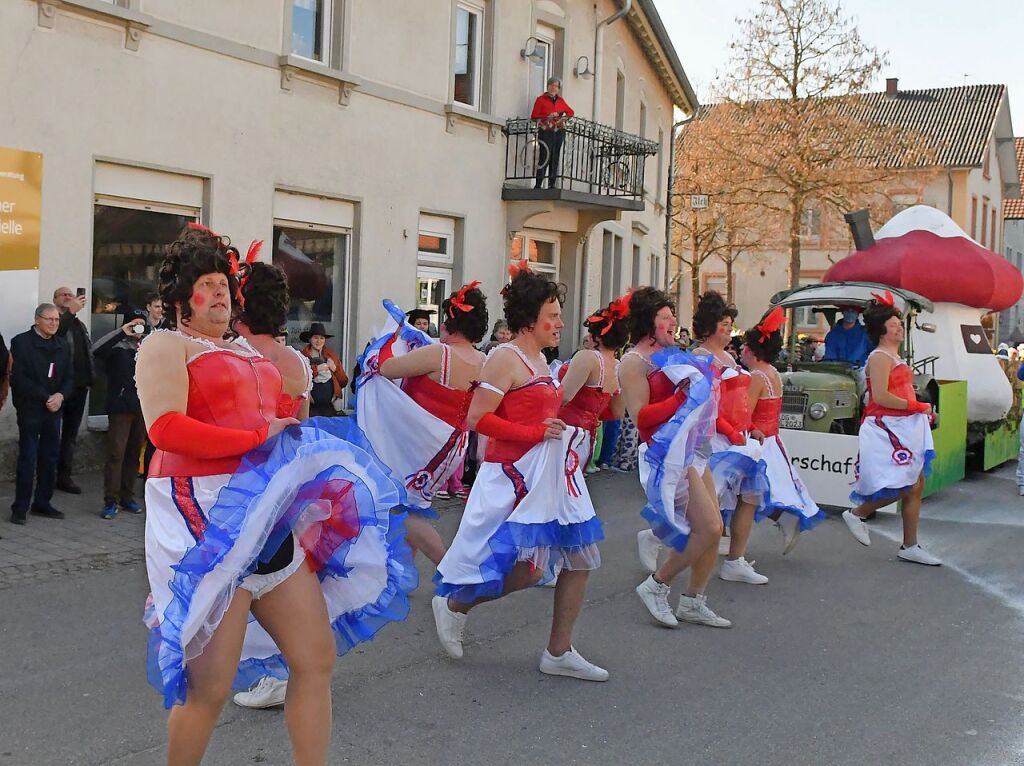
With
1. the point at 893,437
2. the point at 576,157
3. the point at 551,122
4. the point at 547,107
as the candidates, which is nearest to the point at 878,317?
the point at 893,437

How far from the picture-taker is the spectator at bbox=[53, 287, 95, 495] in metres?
9.78

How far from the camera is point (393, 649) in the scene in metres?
5.83

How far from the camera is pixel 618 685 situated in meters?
5.42

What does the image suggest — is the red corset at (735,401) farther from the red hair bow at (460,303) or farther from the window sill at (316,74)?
the window sill at (316,74)

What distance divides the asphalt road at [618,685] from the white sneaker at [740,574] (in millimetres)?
112

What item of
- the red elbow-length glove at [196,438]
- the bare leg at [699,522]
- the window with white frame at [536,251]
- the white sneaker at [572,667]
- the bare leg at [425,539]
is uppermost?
the window with white frame at [536,251]

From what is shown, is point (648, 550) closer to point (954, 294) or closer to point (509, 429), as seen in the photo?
point (509, 429)

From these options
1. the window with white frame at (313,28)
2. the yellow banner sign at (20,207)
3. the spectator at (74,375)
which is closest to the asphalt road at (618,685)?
the spectator at (74,375)

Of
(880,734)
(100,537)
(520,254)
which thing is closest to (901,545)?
(880,734)

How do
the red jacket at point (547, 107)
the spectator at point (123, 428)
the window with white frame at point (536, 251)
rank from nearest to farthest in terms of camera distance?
the spectator at point (123, 428)
the red jacket at point (547, 107)
the window with white frame at point (536, 251)

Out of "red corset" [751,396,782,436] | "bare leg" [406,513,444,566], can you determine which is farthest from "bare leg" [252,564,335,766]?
"red corset" [751,396,782,436]

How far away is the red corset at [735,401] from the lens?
7391 millimetres

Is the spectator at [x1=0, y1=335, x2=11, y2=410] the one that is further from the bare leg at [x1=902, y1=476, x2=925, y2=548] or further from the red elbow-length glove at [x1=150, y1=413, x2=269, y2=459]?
the bare leg at [x1=902, y1=476, x2=925, y2=548]

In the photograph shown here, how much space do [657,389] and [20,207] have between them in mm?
7052
